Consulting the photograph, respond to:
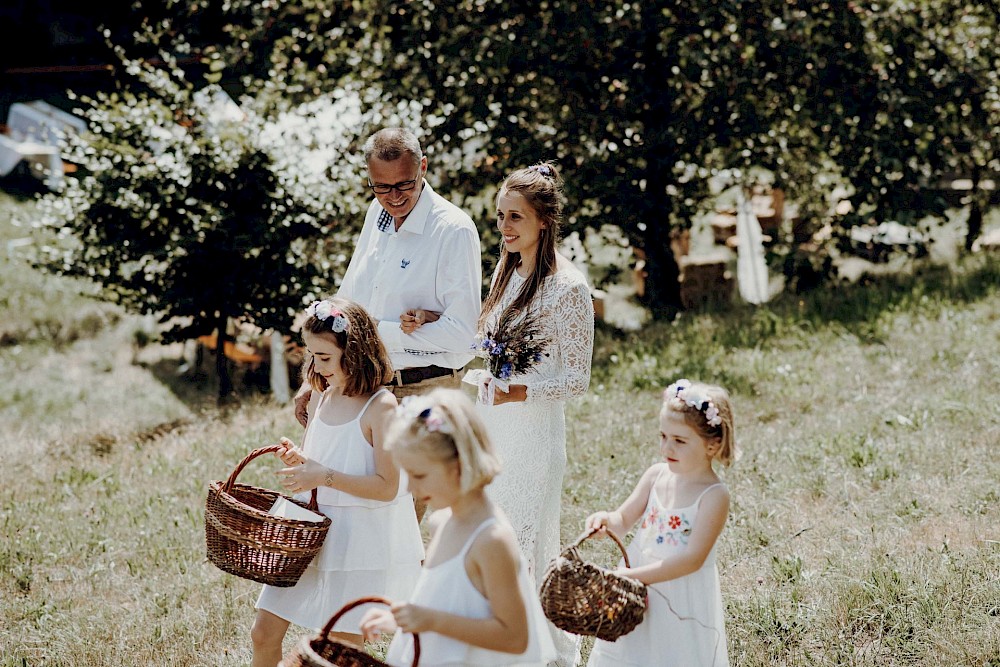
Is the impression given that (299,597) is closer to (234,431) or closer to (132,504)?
(132,504)

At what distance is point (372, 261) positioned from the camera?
4469 millimetres

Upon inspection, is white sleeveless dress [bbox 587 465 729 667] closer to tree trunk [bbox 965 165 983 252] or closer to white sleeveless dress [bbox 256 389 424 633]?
white sleeveless dress [bbox 256 389 424 633]

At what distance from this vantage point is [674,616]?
3.30 metres

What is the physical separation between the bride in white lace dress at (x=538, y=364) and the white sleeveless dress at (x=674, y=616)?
715mm

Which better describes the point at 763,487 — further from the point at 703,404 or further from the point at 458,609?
the point at 458,609

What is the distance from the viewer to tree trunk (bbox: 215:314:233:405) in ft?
31.4

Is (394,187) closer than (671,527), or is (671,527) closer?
(671,527)

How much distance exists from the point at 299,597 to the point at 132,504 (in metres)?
2.81

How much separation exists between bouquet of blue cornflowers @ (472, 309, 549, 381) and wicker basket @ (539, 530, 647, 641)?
1.00 meters

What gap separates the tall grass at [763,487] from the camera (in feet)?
14.0

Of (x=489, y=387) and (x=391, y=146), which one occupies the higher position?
(x=391, y=146)

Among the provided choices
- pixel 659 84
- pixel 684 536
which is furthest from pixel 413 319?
pixel 659 84

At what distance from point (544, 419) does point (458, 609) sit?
136 cm

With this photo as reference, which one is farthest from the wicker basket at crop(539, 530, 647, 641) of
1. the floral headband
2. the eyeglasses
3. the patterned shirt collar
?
the patterned shirt collar
